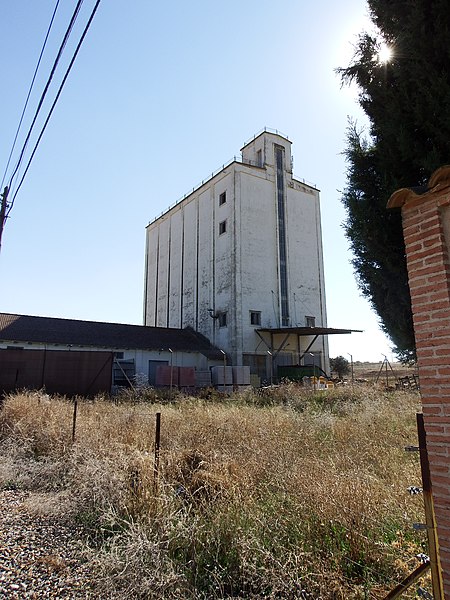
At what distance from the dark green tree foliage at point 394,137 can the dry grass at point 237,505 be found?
2662 millimetres

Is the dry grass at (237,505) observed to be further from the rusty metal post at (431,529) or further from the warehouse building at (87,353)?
the warehouse building at (87,353)

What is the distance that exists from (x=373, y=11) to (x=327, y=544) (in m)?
7.27

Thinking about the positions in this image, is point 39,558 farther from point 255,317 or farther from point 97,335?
point 255,317

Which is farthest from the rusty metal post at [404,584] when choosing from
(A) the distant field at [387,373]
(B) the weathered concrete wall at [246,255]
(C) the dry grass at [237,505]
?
(B) the weathered concrete wall at [246,255]

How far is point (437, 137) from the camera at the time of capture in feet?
17.3

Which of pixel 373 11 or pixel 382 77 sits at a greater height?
pixel 373 11

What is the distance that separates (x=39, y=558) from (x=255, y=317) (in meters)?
27.3

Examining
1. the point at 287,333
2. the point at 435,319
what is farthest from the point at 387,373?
the point at 435,319

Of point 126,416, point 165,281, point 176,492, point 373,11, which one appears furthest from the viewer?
point 165,281

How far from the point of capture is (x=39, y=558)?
421cm

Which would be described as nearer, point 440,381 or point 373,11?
point 440,381

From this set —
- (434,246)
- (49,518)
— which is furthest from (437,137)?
(49,518)

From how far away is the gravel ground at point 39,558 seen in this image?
3668 mm

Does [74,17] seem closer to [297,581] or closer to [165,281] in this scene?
[297,581]
